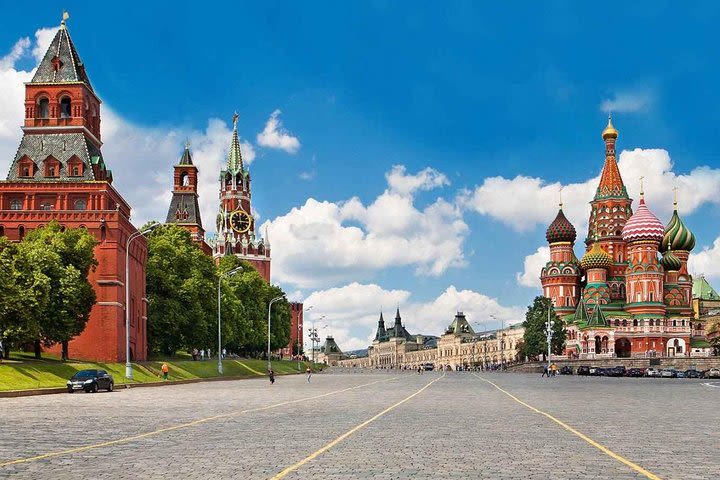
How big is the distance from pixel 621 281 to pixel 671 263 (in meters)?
9.62

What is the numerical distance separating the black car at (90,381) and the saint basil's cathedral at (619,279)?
107621 millimetres

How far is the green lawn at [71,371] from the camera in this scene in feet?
144

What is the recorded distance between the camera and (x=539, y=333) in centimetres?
13888

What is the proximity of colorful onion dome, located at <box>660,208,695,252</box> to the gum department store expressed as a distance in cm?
18

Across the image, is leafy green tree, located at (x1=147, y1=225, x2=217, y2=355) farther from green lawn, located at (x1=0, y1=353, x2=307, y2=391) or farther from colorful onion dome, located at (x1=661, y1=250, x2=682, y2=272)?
colorful onion dome, located at (x1=661, y1=250, x2=682, y2=272)

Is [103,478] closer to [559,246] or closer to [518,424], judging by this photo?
[518,424]

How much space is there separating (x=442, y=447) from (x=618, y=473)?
166 inches

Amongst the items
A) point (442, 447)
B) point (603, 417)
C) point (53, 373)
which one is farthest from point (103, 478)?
point (53, 373)

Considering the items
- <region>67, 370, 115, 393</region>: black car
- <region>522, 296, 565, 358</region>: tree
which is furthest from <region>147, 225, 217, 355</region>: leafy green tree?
<region>522, 296, 565, 358</region>: tree

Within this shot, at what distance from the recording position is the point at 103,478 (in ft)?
40.2

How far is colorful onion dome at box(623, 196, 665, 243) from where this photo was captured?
501ft

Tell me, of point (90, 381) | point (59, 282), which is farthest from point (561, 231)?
point (90, 381)

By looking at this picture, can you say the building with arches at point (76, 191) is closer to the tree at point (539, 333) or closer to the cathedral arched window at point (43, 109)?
the cathedral arched window at point (43, 109)

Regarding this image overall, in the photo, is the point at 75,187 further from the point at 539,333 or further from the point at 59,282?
the point at 539,333
